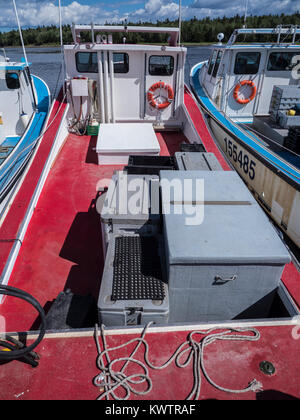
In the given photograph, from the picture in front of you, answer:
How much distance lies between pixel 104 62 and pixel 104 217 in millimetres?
5407

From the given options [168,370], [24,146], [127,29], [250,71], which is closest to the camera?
[168,370]

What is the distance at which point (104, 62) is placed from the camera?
23.1 feet

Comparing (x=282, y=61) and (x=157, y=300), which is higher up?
(x=282, y=61)

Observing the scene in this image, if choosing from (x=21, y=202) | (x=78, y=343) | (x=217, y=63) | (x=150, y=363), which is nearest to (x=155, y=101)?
(x=217, y=63)

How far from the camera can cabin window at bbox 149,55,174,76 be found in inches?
293

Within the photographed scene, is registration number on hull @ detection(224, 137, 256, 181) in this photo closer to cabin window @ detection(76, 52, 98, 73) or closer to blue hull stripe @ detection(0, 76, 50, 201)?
cabin window @ detection(76, 52, 98, 73)

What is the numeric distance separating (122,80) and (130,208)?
5454mm

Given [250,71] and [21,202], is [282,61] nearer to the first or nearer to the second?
[250,71]

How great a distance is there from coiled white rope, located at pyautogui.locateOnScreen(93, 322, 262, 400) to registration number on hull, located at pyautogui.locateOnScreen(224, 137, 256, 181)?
416cm

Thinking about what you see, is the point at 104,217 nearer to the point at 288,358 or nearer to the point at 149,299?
the point at 149,299

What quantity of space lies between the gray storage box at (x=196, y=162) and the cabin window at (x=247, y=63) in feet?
21.8

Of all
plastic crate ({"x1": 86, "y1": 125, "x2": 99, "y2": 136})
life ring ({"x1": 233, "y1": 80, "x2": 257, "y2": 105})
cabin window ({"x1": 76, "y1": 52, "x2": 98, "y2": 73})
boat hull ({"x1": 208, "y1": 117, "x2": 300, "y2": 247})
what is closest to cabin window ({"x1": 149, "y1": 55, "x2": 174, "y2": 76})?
cabin window ({"x1": 76, "y1": 52, "x2": 98, "y2": 73})

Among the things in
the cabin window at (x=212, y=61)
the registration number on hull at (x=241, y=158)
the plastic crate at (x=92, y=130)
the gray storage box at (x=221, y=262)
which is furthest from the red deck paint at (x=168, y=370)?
the cabin window at (x=212, y=61)

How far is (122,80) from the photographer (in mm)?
7512
